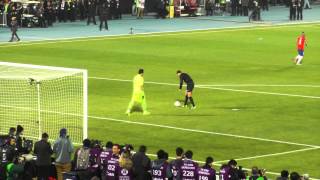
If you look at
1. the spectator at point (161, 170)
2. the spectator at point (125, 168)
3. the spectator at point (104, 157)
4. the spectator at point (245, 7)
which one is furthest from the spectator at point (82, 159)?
the spectator at point (245, 7)

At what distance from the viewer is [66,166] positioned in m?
27.7

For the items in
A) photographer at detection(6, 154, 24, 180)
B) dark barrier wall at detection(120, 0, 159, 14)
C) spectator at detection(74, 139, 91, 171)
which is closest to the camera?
photographer at detection(6, 154, 24, 180)

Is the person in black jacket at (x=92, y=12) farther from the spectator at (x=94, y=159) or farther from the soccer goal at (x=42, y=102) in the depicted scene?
the spectator at (x=94, y=159)

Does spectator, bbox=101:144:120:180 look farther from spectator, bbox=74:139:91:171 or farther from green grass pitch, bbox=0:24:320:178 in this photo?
green grass pitch, bbox=0:24:320:178

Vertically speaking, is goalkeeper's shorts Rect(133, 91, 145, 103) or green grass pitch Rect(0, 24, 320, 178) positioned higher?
goalkeeper's shorts Rect(133, 91, 145, 103)

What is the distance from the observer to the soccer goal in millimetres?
33719

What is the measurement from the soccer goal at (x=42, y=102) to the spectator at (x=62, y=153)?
407 cm

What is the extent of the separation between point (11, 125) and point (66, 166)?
8044 mm

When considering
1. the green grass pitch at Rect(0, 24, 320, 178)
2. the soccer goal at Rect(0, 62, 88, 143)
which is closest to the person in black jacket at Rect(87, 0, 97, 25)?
the green grass pitch at Rect(0, 24, 320, 178)

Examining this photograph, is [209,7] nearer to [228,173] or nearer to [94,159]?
[94,159]

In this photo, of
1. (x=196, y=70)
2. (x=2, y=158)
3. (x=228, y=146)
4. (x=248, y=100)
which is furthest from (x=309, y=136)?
(x=196, y=70)

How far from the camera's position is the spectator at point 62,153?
27594 millimetres

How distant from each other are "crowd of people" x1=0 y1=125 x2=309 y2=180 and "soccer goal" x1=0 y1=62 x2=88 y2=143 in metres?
4.24

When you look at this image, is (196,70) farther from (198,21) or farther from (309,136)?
(198,21)
